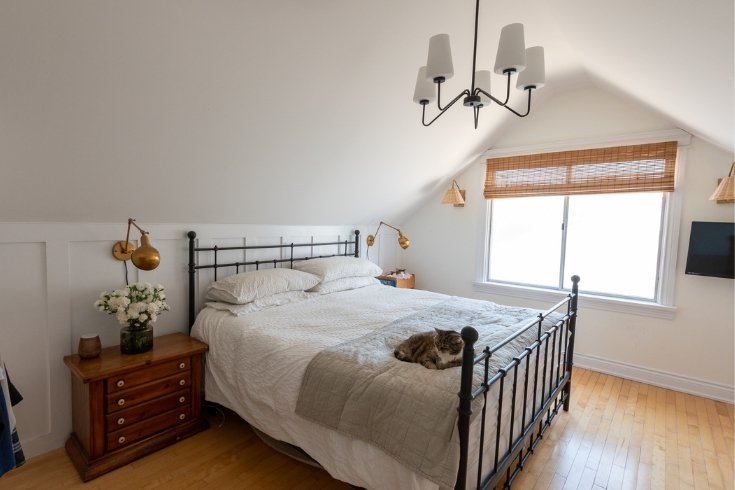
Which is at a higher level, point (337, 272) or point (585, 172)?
point (585, 172)

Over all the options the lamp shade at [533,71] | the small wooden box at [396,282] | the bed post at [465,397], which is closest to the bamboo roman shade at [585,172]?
the small wooden box at [396,282]

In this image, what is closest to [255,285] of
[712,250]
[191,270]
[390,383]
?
[191,270]

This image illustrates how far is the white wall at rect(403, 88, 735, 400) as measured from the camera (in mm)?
2945

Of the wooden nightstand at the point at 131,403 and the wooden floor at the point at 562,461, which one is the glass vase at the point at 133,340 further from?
the wooden floor at the point at 562,461

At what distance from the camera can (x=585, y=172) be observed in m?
3.50

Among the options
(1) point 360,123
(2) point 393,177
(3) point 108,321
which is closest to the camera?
(3) point 108,321

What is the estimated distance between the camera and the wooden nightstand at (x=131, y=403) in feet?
6.23

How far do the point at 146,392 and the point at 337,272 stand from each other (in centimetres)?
167

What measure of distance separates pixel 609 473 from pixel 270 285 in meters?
2.46

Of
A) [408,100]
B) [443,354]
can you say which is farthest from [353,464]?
[408,100]

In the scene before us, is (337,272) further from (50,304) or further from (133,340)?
(50,304)

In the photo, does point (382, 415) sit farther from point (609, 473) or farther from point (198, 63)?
point (198, 63)

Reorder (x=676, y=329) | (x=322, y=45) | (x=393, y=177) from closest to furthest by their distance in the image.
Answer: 1. (x=322, y=45)
2. (x=676, y=329)
3. (x=393, y=177)

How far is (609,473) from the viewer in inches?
79.9
